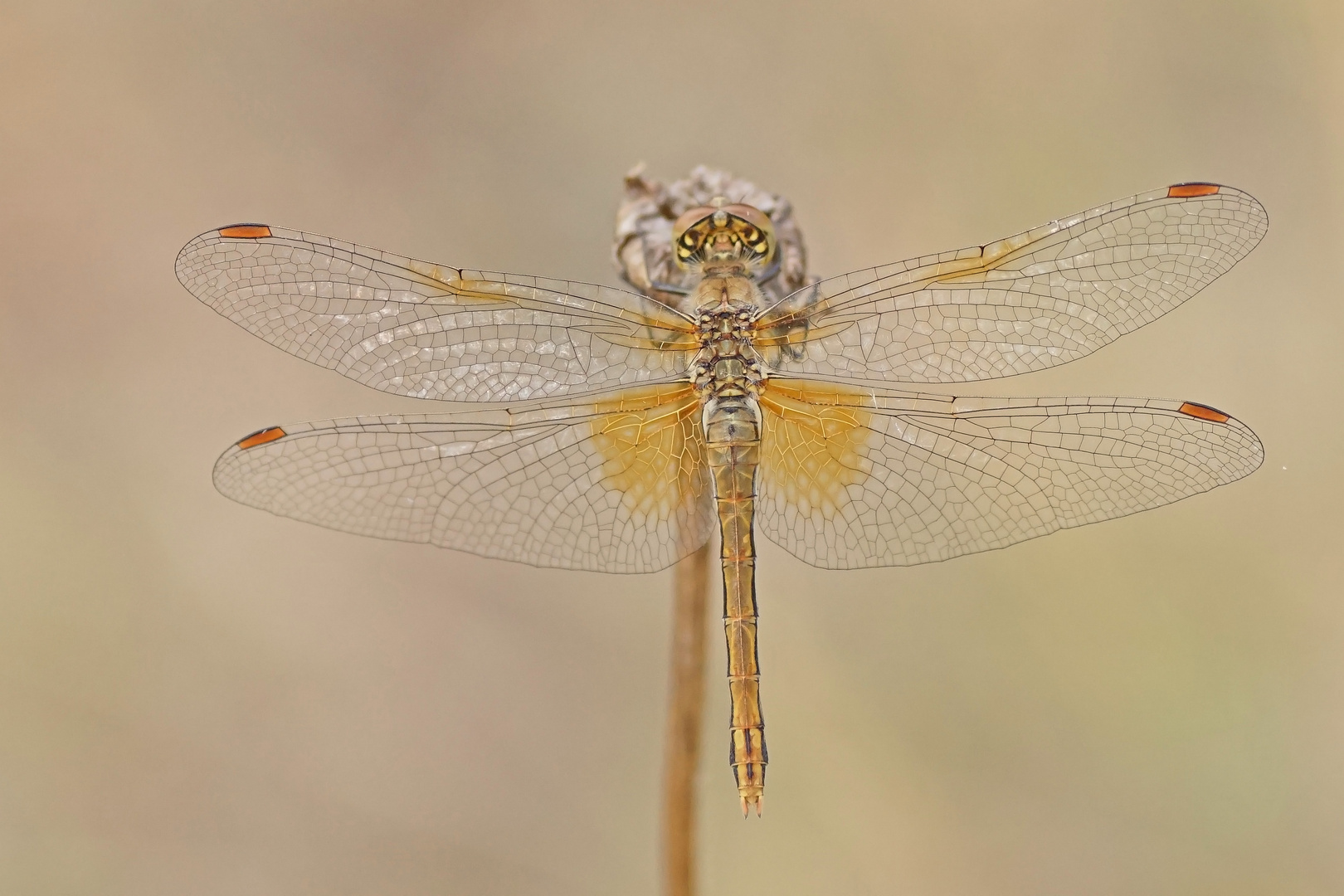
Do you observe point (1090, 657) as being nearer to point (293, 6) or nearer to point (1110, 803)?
point (1110, 803)

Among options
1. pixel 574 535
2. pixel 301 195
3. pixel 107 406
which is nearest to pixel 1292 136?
pixel 574 535

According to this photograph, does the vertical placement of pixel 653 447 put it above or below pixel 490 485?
above

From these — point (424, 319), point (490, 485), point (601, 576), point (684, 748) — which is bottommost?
point (684, 748)

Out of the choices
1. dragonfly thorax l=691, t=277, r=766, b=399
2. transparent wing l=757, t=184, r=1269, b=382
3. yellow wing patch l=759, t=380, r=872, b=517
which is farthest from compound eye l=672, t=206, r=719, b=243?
yellow wing patch l=759, t=380, r=872, b=517

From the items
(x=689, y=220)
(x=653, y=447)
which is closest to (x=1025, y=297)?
(x=689, y=220)

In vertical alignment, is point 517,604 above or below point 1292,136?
below

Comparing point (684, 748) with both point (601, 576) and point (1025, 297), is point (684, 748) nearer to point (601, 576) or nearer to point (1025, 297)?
point (1025, 297)
